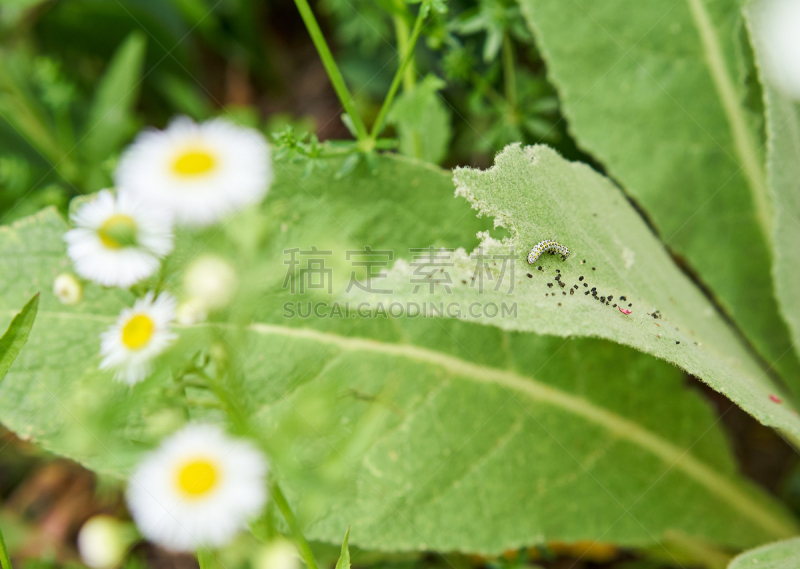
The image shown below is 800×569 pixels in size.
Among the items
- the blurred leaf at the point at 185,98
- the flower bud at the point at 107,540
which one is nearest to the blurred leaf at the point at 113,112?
the blurred leaf at the point at 185,98

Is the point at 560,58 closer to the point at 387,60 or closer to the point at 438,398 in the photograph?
the point at 387,60

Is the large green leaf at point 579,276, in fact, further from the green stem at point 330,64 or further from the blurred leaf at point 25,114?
the blurred leaf at point 25,114

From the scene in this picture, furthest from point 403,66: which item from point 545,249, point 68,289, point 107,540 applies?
point 107,540

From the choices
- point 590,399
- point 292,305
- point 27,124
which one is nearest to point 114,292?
point 292,305

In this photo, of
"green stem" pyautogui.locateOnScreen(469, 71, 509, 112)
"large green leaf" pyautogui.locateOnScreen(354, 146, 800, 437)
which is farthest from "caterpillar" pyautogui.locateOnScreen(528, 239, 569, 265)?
"green stem" pyautogui.locateOnScreen(469, 71, 509, 112)

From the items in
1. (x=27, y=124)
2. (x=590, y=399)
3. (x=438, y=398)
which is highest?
(x=590, y=399)

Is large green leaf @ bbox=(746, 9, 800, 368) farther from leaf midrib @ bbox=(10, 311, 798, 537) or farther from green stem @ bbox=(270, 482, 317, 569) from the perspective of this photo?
green stem @ bbox=(270, 482, 317, 569)

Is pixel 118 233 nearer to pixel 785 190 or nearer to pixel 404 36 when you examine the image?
pixel 404 36

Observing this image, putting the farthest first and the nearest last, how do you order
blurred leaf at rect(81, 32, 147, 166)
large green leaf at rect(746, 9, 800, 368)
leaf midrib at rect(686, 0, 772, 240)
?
blurred leaf at rect(81, 32, 147, 166) < leaf midrib at rect(686, 0, 772, 240) < large green leaf at rect(746, 9, 800, 368)
